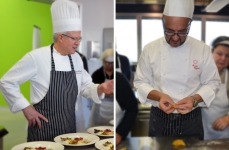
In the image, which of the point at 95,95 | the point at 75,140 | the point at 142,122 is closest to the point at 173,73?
the point at 142,122

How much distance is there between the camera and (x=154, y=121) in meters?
1.40

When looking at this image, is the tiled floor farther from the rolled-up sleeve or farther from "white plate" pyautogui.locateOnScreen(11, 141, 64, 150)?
the rolled-up sleeve

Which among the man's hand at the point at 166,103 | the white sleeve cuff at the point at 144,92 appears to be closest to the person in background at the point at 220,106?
the man's hand at the point at 166,103

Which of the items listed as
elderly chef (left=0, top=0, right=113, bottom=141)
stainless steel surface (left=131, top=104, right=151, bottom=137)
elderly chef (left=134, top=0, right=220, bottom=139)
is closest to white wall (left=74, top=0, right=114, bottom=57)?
elderly chef (left=0, top=0, right=113, bottom=141)

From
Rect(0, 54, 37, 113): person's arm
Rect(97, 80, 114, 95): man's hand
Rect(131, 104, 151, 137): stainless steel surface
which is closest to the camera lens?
Rect(0, 54, 37, 113): person's arm

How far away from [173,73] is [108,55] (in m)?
0.30

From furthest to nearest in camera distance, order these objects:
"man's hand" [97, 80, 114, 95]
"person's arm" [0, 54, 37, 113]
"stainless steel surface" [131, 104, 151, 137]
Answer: "stainless steel surface" [131, 104, 151, 137] → "man's hand" [97, 80, 114, 95] → "person's arm" [0, 54, 37, 113]

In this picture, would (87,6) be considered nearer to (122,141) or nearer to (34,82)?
(34,82)

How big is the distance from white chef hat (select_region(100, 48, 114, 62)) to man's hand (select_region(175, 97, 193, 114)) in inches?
14.0

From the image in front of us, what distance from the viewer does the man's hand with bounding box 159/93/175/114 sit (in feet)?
4.51

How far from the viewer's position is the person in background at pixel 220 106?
4.86 ft

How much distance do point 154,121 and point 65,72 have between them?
46 cm

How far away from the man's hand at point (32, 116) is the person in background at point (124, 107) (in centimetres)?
33

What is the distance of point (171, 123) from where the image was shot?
140cm
